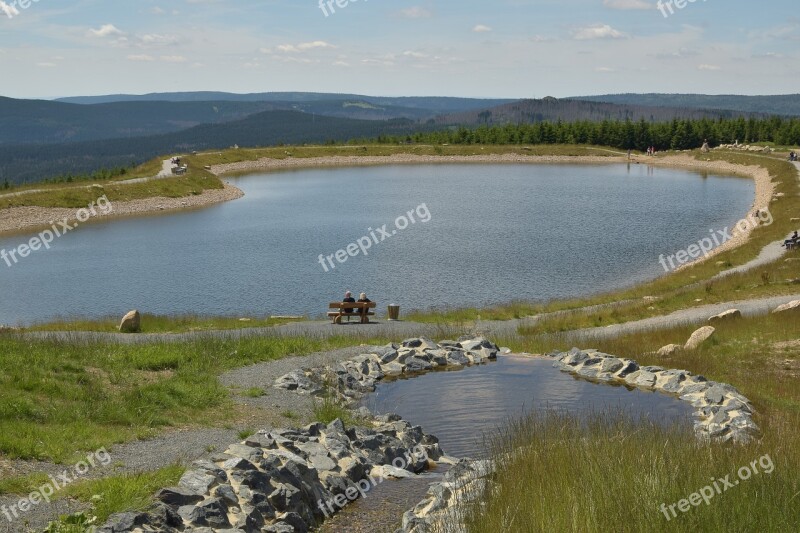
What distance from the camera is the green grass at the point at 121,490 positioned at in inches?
422

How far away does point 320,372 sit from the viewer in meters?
20.6

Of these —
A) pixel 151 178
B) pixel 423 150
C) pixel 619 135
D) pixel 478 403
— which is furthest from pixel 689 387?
pixel 619 135

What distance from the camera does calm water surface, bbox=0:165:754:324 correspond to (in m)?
39.3

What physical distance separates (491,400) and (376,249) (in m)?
34.9

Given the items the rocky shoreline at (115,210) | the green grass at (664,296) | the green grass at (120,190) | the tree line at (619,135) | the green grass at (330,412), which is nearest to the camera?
the green grass at (330,412)

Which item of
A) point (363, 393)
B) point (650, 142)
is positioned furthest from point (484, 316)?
point (650, 142)

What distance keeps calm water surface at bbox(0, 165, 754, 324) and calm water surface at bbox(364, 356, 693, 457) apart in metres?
14.5

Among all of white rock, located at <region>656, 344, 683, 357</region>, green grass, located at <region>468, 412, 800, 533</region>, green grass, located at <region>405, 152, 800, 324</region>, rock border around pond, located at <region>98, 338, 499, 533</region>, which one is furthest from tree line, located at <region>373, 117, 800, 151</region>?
green grass, located at <region>468, 412, 800, 533</region>

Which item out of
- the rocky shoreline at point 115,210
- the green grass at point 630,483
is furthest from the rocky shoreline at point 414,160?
the green grass at point 630,483

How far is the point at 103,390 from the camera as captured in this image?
1714 centimetres

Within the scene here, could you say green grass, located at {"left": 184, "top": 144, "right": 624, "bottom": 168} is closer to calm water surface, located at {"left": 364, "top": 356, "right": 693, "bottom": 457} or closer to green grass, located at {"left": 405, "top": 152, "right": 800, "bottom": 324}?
green grass, located at {"left": 405, "top": 152, "right": 800, "bottom": 324}

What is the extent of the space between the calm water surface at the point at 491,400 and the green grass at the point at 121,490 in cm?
619

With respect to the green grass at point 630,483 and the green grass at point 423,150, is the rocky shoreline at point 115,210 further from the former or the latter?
the green grass at point 630,483

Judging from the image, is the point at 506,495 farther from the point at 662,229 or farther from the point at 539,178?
the point at 539,178
